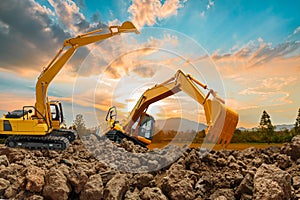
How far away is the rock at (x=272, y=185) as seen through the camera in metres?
2.61

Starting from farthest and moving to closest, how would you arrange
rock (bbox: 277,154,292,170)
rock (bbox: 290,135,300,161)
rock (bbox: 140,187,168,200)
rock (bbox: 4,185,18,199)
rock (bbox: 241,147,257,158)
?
rock (bbox: 241,147,257,158) < rock (bbox: 290,135,300,161) < rock (bbox: 277,154,292,170) < rock (bbox: 4,185,18,199) < rock (bbox: 140,187,168,200)

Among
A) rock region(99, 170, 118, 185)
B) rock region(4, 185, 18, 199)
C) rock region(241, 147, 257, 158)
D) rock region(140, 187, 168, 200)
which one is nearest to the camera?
rock region(140, 187, 168, 200)

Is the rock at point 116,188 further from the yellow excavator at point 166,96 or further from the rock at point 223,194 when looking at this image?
the yellow excavator at point 166,96

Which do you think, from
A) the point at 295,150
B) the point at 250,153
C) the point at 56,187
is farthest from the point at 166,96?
the point at 56,187

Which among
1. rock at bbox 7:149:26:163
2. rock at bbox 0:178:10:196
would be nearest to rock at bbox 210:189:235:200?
rock at bbox 0:178:10:196

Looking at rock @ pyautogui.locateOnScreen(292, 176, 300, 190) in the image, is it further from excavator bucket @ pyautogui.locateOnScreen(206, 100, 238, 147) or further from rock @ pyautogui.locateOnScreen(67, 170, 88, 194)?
rock @ pyautogui.locateOnScreen(67, 170, 88, 194)

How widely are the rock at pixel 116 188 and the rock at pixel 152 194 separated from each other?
0.21 metres

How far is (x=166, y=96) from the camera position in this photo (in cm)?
590

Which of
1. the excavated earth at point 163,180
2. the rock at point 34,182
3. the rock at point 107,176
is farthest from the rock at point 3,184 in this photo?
the rock at point 107,176

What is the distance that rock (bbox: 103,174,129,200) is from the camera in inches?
114

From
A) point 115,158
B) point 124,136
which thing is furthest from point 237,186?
point 124,136

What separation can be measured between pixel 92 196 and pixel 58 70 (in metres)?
4.28

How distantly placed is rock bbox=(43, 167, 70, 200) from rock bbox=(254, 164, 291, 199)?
1970mm

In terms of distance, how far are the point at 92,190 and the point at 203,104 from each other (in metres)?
2.85
